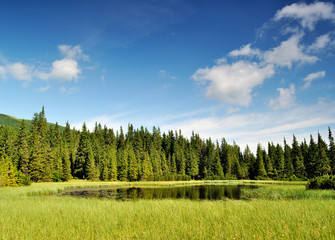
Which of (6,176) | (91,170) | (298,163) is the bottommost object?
(298,163)

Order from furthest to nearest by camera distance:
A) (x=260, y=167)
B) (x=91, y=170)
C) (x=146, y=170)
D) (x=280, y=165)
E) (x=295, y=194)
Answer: (x=260, y=167), (x=280, y=165), (x=146, y=170), (x=91, y=170), (x=295, y=194)

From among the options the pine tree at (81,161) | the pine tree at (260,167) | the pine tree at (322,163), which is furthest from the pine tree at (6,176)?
the pine tree at (322,163)

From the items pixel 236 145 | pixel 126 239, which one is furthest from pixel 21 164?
pixel 236 145

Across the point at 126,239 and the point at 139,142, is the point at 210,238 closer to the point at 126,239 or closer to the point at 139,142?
the point at 126,239

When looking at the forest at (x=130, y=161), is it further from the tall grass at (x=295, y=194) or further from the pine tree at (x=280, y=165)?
the tall grass at (x=295, y=194)

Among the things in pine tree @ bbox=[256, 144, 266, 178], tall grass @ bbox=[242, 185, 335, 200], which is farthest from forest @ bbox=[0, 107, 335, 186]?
tall grass @ bbox=[242, 185, 335, 200]

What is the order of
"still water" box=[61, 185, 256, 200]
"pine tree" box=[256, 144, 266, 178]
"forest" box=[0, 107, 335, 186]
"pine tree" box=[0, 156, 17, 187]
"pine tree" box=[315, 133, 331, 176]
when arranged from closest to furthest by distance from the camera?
"still water" box=[61, 185, 256, 200] → "pine tree" box=[0, 156, 17, 187] → "forest" box=[0, 107, 335, 186] → "pine tree" box=[315, 133, 331, 176] → "pine tree" box=[256, 144, 266, 178]

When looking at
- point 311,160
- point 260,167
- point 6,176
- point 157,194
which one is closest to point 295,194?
point 157,194

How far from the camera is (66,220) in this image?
11539 millimetres

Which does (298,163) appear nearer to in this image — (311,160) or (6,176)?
(311,160)

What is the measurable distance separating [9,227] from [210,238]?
8.97m

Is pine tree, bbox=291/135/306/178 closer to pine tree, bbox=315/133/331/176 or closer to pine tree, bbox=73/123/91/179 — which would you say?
pine tree, bbox=315/133/331/176

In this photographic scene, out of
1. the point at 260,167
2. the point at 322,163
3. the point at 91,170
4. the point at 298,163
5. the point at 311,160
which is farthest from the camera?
the point at 260,167

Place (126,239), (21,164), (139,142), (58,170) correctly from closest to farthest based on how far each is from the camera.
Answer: (126,239) → (21,164) → (58,170) → (139,142)
